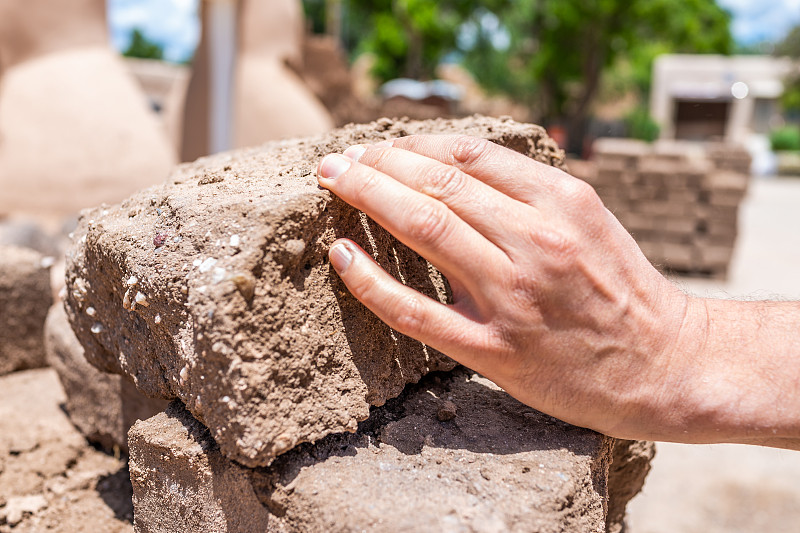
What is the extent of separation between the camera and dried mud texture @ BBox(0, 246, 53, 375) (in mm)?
2082

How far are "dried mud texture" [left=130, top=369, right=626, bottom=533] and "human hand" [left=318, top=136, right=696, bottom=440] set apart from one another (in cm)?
9

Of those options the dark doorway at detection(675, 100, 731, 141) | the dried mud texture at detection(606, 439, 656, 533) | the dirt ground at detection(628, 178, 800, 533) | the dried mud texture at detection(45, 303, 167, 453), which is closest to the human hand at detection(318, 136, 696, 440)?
the dried mud texture at detection(606, 439, 656, 533)

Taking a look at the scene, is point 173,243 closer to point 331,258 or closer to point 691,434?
point 331,258

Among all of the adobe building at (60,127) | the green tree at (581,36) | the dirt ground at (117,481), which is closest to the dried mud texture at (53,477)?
the dirt ground at (117,481)

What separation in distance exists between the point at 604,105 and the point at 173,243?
3664cm

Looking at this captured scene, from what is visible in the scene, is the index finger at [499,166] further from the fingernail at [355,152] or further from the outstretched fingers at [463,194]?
the fingernail at [355,152]

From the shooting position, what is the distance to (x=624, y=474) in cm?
150

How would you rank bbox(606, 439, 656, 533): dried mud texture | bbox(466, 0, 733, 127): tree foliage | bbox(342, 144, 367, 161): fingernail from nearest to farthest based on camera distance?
bbox(342, 144, 367, 161): fingernail, bbox(606, 439, 656, 533): dried mud texture, bbox(466, 0, 733, 127): tree foliage

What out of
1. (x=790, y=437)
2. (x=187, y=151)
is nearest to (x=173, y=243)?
(x=790, y=437)

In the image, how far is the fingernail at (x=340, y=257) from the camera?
42.1 inches

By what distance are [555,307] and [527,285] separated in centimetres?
6

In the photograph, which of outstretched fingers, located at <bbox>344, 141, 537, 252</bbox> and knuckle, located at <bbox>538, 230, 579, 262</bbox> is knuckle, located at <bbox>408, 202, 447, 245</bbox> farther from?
knuckle, located at <bbox>538, 230, 579, 262</bbox>

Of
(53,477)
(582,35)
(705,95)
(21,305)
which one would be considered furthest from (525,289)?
Answer: (705,95)

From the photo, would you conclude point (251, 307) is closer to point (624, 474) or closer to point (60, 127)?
point (624, 474)
